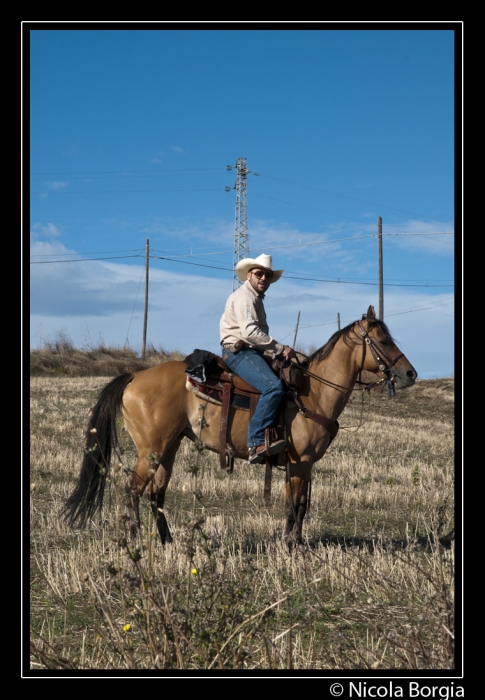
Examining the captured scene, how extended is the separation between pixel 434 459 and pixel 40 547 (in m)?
9.35

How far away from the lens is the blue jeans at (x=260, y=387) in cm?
654

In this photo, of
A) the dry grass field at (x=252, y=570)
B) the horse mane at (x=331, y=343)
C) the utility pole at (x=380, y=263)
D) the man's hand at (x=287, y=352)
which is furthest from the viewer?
the utility pole at (x=380, y=263)

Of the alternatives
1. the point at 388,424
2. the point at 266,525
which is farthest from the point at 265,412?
the point at 388,424

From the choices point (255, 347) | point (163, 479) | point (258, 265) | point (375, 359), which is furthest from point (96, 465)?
point (375, 359)

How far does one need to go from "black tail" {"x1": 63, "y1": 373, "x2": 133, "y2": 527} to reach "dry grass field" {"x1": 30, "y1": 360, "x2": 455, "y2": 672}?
1.10ft

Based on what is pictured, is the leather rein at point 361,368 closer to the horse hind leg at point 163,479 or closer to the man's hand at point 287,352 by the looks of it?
the man's hand at point 287,352

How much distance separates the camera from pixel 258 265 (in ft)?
22.5

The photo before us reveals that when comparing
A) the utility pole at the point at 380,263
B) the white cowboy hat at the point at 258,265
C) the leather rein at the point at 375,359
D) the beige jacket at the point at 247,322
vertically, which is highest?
the utility pole at the point at 380,263

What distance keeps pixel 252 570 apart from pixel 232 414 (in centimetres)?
347

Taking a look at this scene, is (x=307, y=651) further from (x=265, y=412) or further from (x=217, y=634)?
(x=265, y=412)

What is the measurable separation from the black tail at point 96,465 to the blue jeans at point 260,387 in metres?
1.40

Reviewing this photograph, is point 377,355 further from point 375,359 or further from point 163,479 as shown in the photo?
point 163,479

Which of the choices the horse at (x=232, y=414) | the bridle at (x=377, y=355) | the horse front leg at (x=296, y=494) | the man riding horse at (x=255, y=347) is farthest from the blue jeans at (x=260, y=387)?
the bridle at (x=377, y=355)
